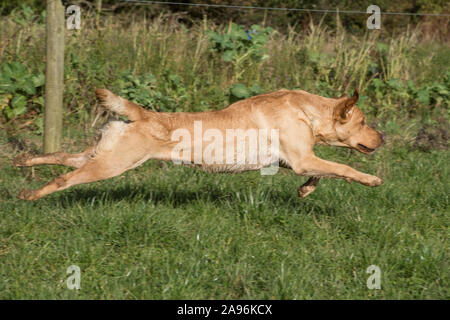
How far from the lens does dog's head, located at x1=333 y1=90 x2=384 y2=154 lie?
197 inches

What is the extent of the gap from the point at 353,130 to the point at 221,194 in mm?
1529

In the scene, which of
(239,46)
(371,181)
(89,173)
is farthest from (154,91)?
(371,181)

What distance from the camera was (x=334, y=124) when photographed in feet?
16.6

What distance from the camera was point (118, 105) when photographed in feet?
14.7

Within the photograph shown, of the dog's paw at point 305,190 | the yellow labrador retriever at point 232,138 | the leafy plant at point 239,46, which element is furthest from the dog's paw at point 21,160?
the leafy plant at point 239,46

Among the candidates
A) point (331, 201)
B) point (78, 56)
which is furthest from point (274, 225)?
point (78, 56)

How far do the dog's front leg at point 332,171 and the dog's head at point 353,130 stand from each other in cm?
51

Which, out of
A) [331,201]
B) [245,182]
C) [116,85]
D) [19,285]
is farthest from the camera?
[116,85]

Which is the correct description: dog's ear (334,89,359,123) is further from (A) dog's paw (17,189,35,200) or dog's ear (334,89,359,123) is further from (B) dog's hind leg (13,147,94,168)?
(A) dog's paw (17,189,35,200)

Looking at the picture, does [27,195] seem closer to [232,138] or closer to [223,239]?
[223,239]

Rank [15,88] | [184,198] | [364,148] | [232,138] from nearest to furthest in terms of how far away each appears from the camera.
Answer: [232,138] < [364,148] < [184,198] < [15,88]

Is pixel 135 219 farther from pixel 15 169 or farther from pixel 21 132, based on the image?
pixel 21 132

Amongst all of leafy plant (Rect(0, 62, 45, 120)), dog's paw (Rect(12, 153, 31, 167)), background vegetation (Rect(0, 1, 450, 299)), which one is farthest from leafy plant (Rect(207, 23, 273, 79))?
dog's paw (Rect(12, 153, 31, 167))

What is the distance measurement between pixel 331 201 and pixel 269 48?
5.23m
